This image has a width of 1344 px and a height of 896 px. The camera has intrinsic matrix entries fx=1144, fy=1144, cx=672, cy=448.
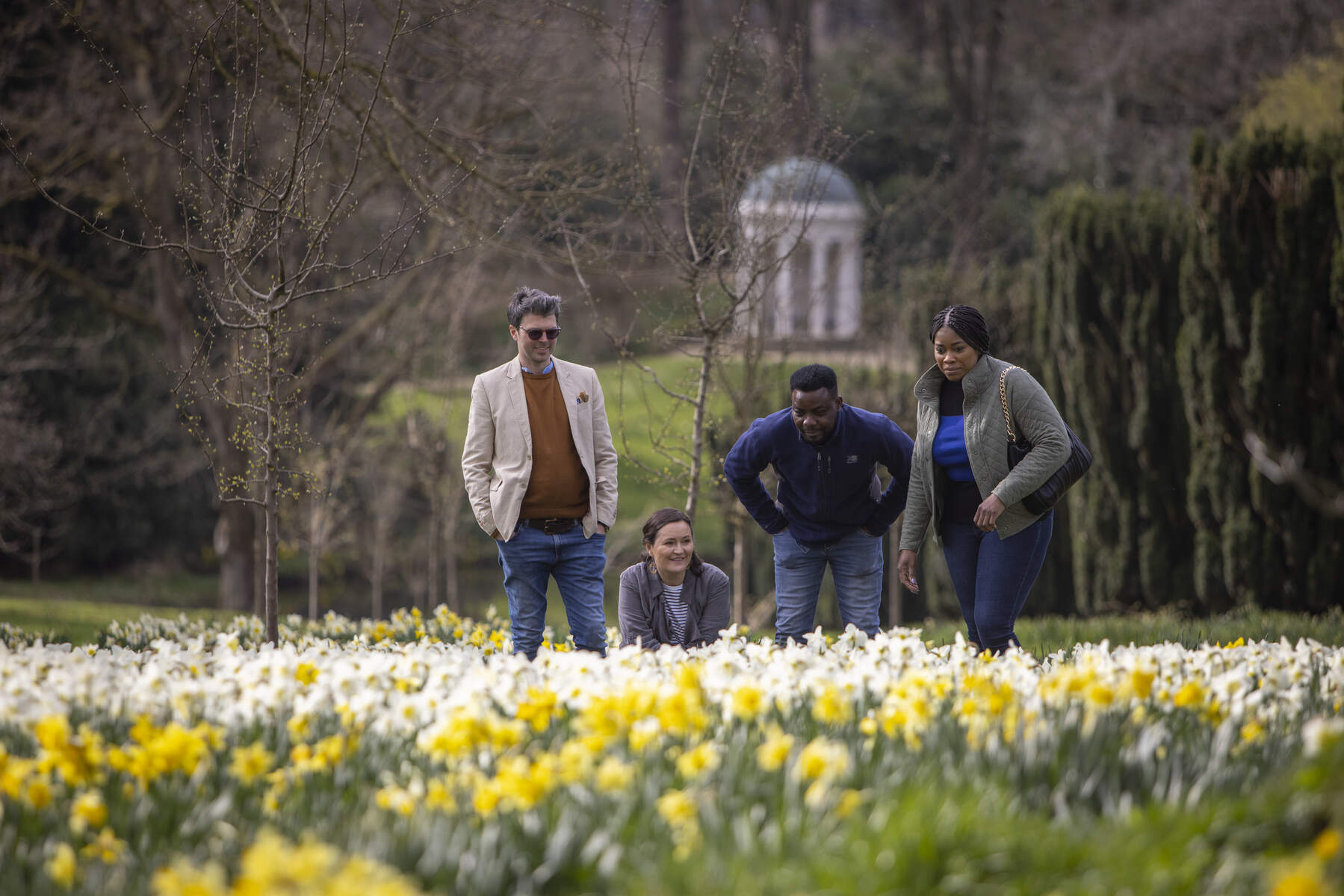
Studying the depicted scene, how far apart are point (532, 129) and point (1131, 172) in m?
14.6

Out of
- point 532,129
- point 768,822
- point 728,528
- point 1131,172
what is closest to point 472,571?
point 728,528

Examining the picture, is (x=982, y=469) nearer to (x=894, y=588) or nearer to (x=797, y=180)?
(x=797, y=180)

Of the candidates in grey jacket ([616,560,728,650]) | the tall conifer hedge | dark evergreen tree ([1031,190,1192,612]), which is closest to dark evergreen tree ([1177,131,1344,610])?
the tall conifer hedge

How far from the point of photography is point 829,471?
4828 millimetres

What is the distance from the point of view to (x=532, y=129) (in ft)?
41.5

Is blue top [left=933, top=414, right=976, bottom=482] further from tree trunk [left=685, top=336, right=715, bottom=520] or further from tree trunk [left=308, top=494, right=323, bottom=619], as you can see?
tree trunk [left=308, top=494, right=323, bottom=619]

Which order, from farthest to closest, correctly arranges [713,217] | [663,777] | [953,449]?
1. [713,217]
2. [953,449]
3. [663,777]

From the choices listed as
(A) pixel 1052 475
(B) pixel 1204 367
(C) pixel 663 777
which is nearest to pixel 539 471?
(A) pixel 1052 475

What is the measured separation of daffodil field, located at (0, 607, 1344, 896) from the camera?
2170 millimetres

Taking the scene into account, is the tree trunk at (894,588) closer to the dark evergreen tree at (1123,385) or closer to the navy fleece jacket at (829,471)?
the dark evergreen tree at (1123,385)

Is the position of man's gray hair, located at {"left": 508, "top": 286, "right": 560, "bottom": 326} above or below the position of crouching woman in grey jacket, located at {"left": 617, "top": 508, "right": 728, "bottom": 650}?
above

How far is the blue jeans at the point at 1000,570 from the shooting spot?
443cm

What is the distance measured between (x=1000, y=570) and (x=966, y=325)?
3.14ft

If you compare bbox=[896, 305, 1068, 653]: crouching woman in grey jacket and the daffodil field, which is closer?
the daffodil field
